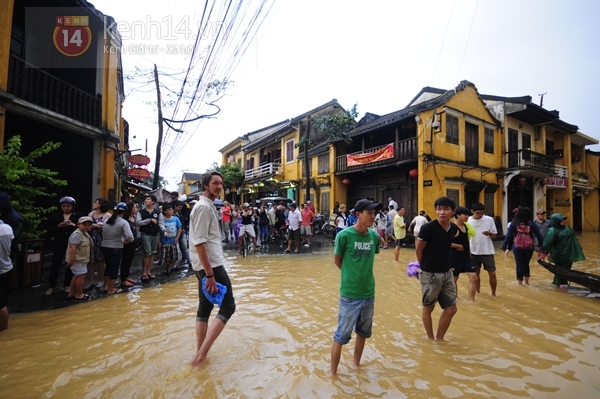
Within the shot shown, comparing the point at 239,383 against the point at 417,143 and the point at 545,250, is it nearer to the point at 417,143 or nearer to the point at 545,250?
the point at 545,250

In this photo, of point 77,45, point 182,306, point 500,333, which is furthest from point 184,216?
point 500,333

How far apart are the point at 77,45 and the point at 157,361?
10846 millimetres

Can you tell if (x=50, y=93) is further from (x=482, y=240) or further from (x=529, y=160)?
(x=529, y=160)

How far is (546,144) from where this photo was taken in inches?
874

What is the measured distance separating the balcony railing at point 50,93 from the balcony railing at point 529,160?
2106 cm

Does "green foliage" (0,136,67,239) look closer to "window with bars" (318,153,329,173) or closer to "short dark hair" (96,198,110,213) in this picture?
"short dark hair" (96,198,110,213)

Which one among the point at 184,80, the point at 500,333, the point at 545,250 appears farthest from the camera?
the point at 184,80

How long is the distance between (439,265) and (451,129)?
48.4ft

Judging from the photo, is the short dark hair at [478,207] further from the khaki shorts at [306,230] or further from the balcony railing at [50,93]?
the balcony railing at [50,93]

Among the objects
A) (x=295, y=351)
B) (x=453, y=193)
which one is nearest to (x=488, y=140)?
(x=453, y=193)

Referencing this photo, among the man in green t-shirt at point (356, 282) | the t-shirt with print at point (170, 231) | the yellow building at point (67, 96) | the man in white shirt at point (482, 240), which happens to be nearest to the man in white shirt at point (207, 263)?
the man in green t-shirt at point (356, 282)

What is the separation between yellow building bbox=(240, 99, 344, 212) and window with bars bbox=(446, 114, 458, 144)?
Result: 734 centimetres

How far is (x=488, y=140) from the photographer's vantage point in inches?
706

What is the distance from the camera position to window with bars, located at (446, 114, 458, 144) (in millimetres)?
15773
